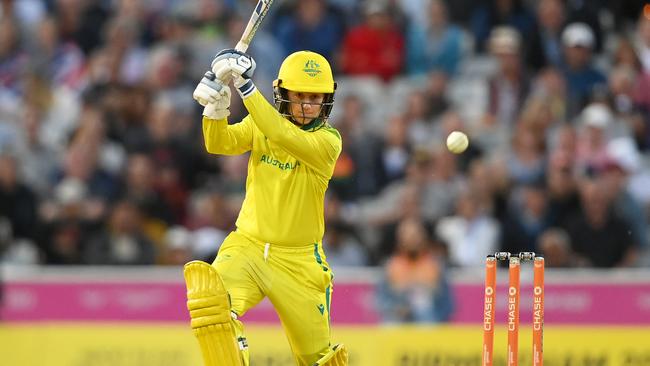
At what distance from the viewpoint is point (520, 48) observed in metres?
12.8

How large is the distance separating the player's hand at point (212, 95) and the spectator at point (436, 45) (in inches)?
230

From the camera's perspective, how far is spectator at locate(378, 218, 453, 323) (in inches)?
428

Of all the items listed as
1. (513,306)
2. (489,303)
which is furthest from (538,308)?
(489,303)

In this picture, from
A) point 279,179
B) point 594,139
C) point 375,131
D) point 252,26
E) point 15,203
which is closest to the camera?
point 279,179

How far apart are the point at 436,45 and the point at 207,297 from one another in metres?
6.52

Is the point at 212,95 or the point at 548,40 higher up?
the point at 548,40

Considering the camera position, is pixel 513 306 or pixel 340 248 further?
pixel 340 248

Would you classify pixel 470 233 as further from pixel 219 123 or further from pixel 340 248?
pixel 219 123

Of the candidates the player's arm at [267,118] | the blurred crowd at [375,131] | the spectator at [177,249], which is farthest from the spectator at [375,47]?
A: the player's arm at [267,118]

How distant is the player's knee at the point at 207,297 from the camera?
6984 millimetres

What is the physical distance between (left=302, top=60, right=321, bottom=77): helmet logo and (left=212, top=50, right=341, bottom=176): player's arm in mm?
341

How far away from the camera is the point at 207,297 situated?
22.9 ft

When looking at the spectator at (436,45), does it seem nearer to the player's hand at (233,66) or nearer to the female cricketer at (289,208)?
the female cricketer at (289,208)

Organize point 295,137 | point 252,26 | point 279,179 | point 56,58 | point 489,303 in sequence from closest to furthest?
point 295,137, point 489,303, point 279,179, point 252,26, point 56,58
